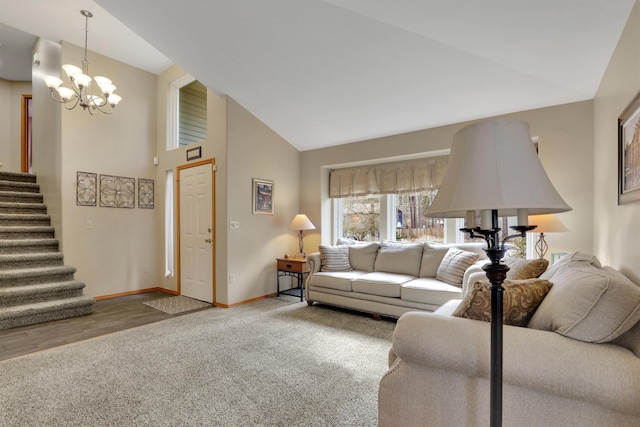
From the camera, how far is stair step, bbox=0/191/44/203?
4.58 meters

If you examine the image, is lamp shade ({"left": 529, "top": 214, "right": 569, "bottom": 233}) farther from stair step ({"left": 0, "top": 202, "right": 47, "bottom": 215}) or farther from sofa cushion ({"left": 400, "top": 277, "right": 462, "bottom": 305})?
stair step ({"left": 0, "top": 202, "right": 47, "bottom": 215})

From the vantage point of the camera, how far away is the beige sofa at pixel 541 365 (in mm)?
1076

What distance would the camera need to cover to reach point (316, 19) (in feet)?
9.16

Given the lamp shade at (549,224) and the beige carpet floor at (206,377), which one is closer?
the beige carpet floor at (206,377)

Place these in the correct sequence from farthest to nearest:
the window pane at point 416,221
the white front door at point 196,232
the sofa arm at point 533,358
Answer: the white front door at point 196,232 → the window pane at point 416,221 → the sofa arm at point 533,358

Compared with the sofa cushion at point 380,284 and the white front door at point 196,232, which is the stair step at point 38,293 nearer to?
the white front door at point 196,232

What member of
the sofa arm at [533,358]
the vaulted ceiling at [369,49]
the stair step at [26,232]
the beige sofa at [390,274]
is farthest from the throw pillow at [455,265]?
the stair step at [26,232]

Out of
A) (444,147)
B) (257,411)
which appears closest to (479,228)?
(257,411)

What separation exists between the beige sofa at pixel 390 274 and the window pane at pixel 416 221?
39cm

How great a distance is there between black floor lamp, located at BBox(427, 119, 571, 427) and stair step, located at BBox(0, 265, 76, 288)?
15.8 ft

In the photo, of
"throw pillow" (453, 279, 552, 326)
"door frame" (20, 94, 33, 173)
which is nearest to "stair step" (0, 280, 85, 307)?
"door frame" (20, 94, 33, 173)

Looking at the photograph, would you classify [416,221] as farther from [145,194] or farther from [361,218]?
[145,194]

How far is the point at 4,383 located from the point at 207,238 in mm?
2437

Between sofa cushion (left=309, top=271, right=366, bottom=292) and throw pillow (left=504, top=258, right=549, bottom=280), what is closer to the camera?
throw pillow (left=504, top=258, right=549, bottom=280)
